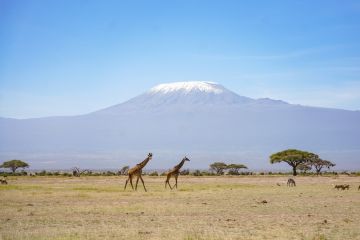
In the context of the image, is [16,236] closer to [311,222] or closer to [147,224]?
[147,224]

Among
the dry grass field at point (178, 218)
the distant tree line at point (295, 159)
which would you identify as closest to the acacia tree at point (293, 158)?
the distant tree line at point (295, 159)

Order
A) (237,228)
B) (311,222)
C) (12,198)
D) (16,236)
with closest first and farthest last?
(16,236) → (237,228) → (311,222) → (12,198)

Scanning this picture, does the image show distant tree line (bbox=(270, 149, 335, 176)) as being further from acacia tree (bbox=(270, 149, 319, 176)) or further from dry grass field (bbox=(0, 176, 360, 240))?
dry grass field (bbox=(0, 176, 360, 240))

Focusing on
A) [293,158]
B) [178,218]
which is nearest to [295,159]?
[293,158]

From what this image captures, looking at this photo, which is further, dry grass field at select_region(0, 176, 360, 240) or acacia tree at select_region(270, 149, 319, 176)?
acacia tree at select_region(270, 149, 319, 176)

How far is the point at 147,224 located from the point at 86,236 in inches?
130

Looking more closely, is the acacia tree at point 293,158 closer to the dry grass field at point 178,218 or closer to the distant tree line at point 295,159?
the distant tree line at point 295,159

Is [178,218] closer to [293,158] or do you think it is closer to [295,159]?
[293,158]

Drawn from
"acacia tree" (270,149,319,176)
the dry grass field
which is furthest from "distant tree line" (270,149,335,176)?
the dry grass field

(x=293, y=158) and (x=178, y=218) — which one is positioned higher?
(x=293, y=158)

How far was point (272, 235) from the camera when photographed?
16484 mm

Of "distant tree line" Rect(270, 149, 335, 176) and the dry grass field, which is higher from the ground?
"distant tree line" Rect(270, 149, 335, 176)

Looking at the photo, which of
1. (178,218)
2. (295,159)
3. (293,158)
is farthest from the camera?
(295,159)

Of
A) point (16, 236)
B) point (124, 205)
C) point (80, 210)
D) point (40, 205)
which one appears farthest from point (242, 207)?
point (16, 236)
